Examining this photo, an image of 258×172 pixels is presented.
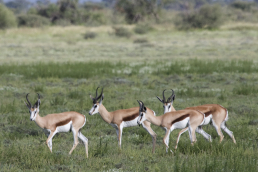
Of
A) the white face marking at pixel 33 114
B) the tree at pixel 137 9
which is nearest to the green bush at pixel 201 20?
the tree at pixel 137 9

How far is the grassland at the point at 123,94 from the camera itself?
6.68m

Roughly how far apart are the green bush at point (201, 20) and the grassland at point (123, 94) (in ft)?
26.7

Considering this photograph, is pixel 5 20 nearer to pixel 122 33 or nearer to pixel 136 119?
pixel 122 33

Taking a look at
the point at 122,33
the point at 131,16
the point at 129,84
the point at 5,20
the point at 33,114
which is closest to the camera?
the point at 33,114

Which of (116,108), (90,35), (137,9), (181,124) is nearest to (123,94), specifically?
(116,108)

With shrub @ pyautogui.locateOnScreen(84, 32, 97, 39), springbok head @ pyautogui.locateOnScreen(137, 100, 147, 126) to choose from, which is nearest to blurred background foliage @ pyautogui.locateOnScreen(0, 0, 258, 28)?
shrub @ pyautogui.locateOnScreen(84, 32, 97, 39)

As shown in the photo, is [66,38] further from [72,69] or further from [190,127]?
[190,127]

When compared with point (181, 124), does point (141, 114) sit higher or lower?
higher

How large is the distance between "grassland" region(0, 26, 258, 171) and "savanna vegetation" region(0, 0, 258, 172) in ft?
0.09

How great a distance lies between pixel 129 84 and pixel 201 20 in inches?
1293

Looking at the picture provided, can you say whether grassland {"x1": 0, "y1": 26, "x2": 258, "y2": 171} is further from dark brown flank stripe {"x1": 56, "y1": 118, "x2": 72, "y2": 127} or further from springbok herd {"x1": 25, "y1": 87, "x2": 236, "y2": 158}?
dark brown flank stripe {"x1": 56, "y1": 118, "x2": 72, "y2": 127}

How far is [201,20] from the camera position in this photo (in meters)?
47.8

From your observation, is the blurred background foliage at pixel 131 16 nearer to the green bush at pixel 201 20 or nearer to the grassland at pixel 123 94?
the green bush at pixel 201 20

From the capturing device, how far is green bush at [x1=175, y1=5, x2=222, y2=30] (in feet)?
155
